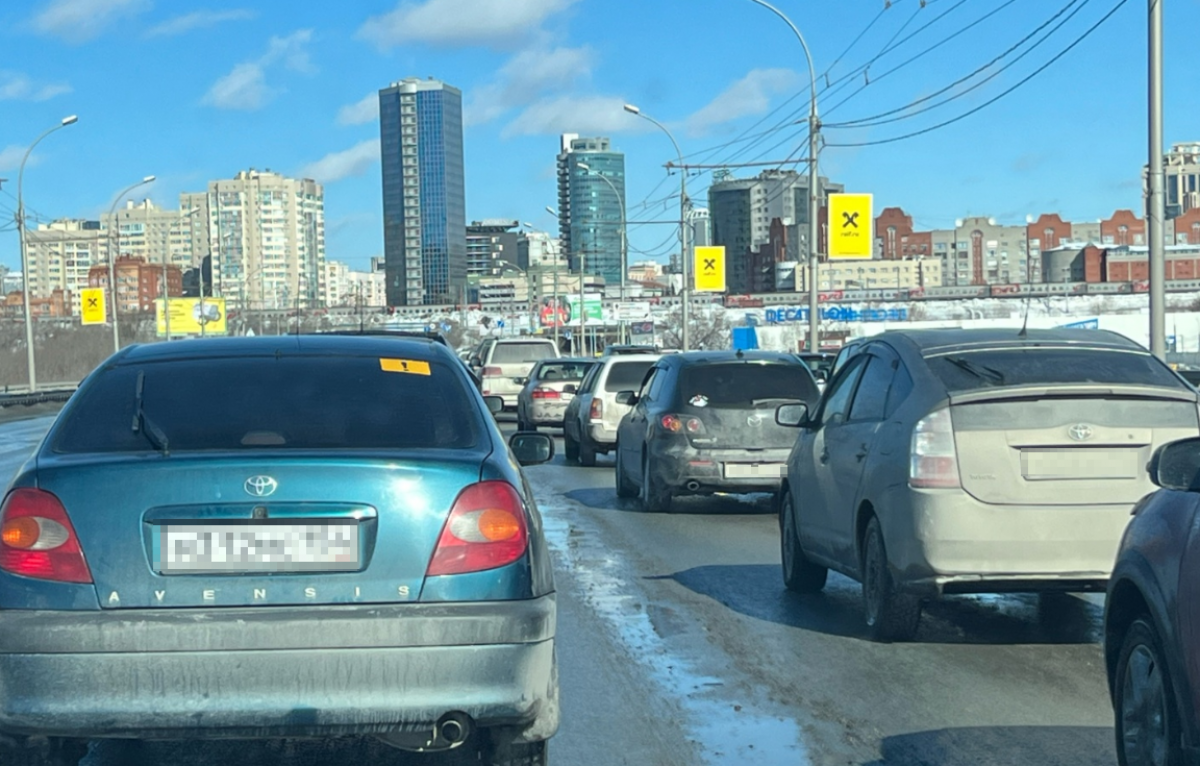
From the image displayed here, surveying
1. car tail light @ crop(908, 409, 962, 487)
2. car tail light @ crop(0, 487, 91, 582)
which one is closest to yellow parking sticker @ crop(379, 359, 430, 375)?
car tail light @ crop(0, 487, 91, 582)

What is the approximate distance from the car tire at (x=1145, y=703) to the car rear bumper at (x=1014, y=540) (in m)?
2.25

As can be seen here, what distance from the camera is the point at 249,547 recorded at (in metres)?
4.45

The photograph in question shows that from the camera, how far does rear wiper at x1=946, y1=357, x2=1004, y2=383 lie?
297 inches

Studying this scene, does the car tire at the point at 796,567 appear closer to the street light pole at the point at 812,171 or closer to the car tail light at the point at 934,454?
the car tail light at the point at 934,454

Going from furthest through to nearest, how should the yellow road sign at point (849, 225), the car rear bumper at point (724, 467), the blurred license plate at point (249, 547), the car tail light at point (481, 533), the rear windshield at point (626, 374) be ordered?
1. the yellow road sign at point (849, 225)
2. the rear windshield at point (626, 374)
3. the car rear bumper at point (724, 467)
4. the car tail light at point (481, 533)
5. the blurred license plate at point (249, 547)

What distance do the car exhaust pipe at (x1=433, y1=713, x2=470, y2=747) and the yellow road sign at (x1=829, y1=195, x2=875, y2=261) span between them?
29952 millimetres

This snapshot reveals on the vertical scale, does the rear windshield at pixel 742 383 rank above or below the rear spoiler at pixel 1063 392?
below

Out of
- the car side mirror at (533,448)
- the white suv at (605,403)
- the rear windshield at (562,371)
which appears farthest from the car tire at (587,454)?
the car side mirror at (533,448)

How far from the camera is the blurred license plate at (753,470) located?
46.8ft

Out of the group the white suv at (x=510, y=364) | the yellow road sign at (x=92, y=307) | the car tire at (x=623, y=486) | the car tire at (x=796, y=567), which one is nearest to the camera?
the car tire at (x=796, y=567)

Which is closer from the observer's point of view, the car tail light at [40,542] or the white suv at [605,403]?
the car tail light at [40,542]

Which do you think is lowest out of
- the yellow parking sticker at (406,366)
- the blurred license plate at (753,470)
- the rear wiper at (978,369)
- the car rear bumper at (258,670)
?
the blurred license plate at (753,470)

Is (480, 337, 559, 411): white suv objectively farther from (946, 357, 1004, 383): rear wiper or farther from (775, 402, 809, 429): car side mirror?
(946, 357, 1004, 383): rear wiper

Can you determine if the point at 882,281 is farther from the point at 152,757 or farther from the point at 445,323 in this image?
the point at 152,757
